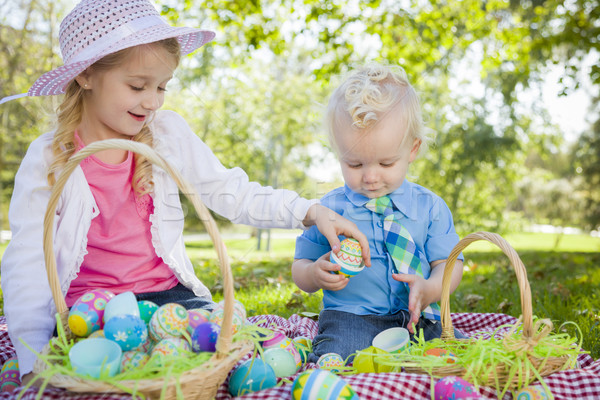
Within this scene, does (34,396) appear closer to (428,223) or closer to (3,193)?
(428,223)

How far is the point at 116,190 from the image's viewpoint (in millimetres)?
2092

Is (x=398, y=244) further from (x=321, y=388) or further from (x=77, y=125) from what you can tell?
(x=77, y=125)

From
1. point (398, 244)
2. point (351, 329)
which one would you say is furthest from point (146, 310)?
point (398, 244)

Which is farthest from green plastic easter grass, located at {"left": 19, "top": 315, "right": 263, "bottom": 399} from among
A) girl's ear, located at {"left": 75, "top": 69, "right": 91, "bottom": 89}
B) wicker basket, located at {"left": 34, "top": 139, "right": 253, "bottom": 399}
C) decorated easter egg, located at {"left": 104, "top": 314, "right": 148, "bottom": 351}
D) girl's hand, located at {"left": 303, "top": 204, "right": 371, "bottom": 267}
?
girl's ear, located at {"left": 75, "top": 69, "right": 91, "bottom": 89}

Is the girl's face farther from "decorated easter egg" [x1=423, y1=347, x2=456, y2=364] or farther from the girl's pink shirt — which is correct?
"decorated easter egg" [x1=423, y1=347, x2=456, y2=364]

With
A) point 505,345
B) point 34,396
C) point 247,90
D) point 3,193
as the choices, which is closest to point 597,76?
point 505,345

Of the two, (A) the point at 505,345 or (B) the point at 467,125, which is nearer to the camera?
(A) the point at 505,345

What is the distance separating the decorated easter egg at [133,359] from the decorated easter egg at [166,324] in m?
0.09

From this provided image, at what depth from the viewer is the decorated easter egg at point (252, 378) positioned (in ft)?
5.11

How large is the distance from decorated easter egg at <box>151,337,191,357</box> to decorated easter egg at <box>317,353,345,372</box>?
21.5 inches

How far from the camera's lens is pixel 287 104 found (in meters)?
12.7

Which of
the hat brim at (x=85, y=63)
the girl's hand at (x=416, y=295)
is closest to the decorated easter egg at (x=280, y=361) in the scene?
the girl's hand at (x=416, y=295)

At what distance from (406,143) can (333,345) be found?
900 mm

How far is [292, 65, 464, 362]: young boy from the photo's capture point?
205 centimetres
